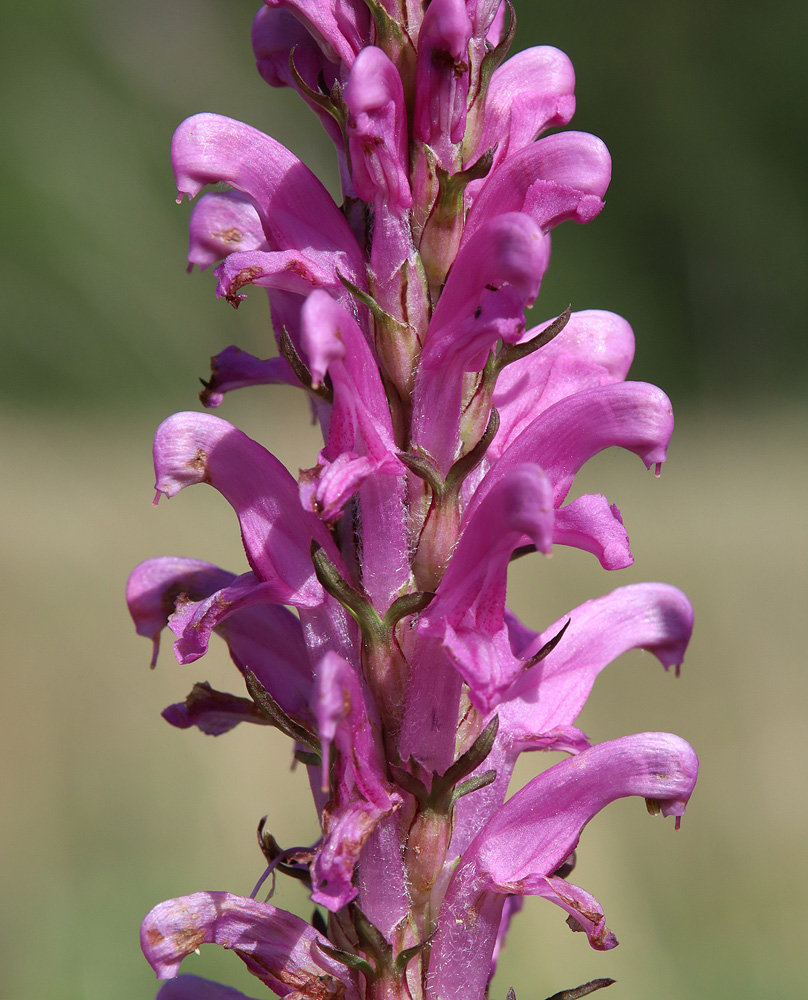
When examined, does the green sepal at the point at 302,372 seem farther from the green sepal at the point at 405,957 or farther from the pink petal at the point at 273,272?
the green sepal at the point at 405,957

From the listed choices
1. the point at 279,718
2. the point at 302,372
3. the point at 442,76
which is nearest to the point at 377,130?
the point at 442,76

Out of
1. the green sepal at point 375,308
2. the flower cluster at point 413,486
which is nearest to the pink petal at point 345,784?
the flower cluster at point 413,486

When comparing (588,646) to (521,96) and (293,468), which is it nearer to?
(521,96)

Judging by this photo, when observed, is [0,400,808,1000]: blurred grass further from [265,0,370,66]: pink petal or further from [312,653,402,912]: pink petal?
[265,0,370,66]: pink petal

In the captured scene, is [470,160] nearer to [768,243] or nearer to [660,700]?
[660,700]

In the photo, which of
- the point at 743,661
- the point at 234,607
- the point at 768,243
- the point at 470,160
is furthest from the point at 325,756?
the point at 768,243
